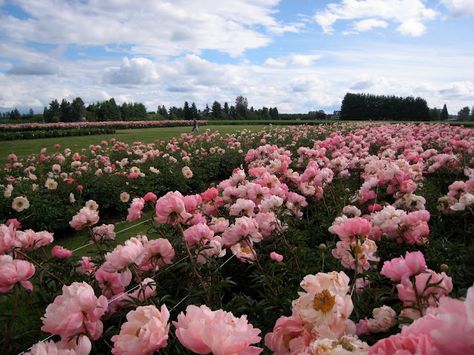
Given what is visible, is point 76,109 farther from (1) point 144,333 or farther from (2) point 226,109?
(1) point 144,333

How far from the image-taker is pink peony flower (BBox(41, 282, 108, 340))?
1.20 meters

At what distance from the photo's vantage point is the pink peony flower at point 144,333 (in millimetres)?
1026

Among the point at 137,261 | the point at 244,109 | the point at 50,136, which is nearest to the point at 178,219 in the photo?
the point at 137,261

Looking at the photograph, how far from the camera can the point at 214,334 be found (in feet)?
2.85

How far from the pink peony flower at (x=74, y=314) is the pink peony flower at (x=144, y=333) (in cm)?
20

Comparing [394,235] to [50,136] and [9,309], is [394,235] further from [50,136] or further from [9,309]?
[50,136]

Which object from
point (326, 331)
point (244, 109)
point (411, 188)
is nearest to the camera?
point (326, 331)

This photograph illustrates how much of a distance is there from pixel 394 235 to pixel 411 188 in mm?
924

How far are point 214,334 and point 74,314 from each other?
570 millimetres

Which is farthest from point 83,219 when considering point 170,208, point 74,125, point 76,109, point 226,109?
point 226,109

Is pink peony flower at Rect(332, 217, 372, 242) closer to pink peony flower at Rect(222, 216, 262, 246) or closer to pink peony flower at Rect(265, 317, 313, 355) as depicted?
pink peony flower at Rect(222, 216, 262, 246)

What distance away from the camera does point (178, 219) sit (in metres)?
2.04

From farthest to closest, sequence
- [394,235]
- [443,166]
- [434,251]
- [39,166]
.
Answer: [39,166]
[443,166]
[434,251]
[394,235]

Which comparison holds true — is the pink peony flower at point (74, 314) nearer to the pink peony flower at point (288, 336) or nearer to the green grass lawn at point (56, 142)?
the pink peony flower at point (288, 336)
